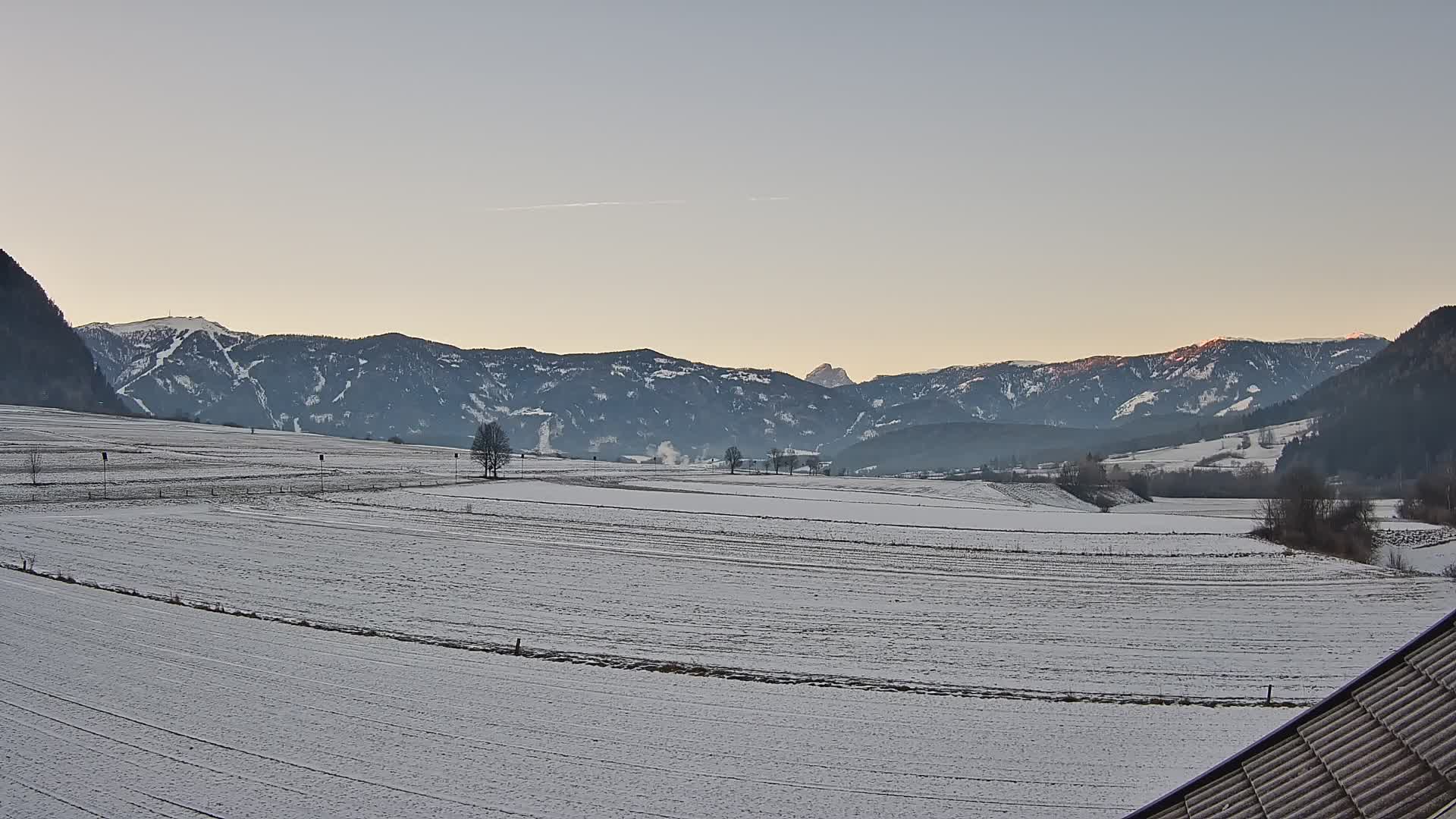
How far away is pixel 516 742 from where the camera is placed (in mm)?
20562

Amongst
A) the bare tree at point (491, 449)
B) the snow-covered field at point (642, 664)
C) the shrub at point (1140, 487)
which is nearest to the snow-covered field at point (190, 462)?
the bare tree at point (491, 449)

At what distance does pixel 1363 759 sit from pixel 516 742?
15455 millimetres

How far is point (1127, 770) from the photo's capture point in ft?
64.0

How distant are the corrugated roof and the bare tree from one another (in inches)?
4642

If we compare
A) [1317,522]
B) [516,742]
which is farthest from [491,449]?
[516,742]

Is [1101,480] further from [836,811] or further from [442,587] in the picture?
[836,811]

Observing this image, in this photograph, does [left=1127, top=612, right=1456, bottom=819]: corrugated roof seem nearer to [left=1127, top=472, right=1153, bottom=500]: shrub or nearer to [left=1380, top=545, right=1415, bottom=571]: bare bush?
[left=1380, top=545, right=1415, bottom=571]: bare bush

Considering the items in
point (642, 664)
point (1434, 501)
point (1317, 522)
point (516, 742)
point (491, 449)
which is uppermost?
point (491, 449)

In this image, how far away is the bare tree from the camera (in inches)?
4951

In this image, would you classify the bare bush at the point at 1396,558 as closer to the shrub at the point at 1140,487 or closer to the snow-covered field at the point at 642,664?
the snow-covered field at the point at 642,664

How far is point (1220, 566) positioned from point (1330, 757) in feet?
170

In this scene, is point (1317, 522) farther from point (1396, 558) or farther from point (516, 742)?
point (516, 742)

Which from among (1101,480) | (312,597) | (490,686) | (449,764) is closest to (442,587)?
(312,597)

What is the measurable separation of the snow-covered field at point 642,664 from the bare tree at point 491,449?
5770cm
